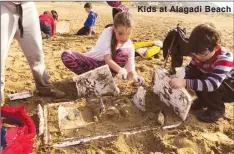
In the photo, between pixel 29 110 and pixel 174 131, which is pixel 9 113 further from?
pixel 174 131

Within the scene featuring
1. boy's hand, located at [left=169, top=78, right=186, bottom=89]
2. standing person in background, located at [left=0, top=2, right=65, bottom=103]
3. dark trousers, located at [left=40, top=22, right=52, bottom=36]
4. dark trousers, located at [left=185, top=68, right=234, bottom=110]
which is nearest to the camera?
standing person in background, located at [left=0, top=2, right=65, bottom=103]

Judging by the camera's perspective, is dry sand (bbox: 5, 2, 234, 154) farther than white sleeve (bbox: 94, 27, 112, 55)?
No

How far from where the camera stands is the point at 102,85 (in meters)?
3.38

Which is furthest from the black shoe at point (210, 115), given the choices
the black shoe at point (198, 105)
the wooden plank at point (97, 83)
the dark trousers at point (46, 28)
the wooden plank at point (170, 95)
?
the dark trousers at point (46, 28)

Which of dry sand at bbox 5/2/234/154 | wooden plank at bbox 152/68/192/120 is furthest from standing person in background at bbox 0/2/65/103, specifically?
wooden plank at bbox 152/68/192/120

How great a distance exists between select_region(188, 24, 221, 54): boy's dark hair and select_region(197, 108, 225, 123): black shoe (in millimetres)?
705

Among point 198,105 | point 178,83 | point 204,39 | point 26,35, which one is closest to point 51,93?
point 26,35

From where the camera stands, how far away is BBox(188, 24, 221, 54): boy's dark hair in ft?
8.94

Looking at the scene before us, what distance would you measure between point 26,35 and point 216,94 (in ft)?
5.91

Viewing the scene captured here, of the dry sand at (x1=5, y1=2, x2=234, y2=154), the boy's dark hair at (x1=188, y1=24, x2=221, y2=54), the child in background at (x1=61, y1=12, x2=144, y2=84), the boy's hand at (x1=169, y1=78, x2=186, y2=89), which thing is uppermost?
the boy's dark hair at (x1=188, y1=24, x2=221, y2=54)

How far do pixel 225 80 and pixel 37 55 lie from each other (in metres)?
1.76

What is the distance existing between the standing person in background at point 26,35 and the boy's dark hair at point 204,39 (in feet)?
4.54

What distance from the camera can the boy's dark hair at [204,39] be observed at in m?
2.72

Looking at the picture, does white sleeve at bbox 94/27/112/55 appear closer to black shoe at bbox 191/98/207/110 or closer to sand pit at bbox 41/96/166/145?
sand pit at bbox 41/96/166/145
